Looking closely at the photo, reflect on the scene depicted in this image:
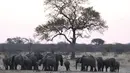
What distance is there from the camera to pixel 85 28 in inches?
2153

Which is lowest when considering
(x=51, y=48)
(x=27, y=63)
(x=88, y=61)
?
(x=27, y=63)

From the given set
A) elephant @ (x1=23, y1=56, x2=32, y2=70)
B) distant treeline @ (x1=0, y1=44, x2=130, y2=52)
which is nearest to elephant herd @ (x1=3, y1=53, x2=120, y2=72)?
elephant @ (x1=23, y1=56, x2=32, y2=70)

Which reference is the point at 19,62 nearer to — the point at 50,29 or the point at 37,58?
the point at 37,58

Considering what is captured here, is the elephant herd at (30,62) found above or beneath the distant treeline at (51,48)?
beneath

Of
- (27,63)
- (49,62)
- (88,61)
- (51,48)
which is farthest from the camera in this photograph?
(51,48)

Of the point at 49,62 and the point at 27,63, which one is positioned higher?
the point at 49,62

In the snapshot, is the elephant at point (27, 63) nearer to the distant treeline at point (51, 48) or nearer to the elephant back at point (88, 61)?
the elephant back at point (88, 61)

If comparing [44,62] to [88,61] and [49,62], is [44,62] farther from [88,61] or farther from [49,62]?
[88,61]

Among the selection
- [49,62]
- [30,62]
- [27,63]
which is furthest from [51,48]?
[49,62]

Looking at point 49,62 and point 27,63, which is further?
point 27,63

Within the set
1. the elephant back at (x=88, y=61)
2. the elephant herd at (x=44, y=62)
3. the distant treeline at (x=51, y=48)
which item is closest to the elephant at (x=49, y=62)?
the elephant herd at (x=44, y=62)

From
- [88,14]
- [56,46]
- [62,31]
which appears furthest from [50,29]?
[56,46]

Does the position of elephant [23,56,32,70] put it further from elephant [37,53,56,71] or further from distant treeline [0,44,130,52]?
distant treeline [0,44,130,52]

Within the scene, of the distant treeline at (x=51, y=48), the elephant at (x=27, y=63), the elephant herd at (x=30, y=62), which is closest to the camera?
the elephant herd at (x=30, y=62)
